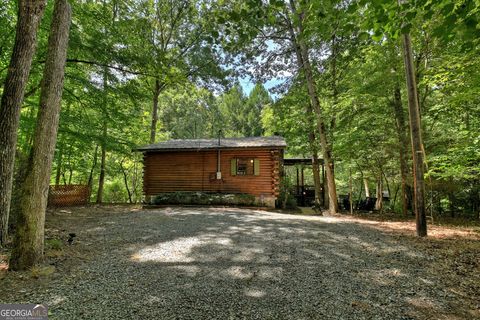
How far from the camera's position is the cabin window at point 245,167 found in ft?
44.1

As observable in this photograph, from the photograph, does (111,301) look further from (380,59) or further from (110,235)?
(380,59)

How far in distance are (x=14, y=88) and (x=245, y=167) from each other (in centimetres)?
1047

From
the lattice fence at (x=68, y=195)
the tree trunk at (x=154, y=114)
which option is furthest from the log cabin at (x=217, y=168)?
the tree trunk at (x=154, y=114)

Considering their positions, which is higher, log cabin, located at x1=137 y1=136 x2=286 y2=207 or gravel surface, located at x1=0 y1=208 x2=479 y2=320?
log cabin, located at x1=137 y1=136 x2=286 y2=207

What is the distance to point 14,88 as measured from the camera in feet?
13.9

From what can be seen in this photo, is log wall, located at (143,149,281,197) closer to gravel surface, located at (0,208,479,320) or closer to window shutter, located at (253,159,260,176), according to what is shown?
window shutter, located at (253,159,260,176)

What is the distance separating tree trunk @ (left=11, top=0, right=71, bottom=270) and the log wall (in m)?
9.92

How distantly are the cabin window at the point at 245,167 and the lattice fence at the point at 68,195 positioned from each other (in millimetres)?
7997

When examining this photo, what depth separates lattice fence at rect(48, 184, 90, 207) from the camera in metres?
11.9

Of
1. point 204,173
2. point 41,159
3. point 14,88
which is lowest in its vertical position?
point 41,159

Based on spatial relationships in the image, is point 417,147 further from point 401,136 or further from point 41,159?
point 41,159

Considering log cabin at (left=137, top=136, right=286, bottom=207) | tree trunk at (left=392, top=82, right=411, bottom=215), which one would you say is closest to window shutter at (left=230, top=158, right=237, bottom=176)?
log cabin at (left=137, top=136, right=286, bottom=207)

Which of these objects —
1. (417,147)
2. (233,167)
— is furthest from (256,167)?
(417,147)

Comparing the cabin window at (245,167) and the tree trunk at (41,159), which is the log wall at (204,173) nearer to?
the cabin window at (245,167)
